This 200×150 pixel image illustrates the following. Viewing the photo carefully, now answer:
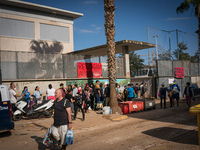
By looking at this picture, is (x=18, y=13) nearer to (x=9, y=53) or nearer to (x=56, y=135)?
(x=9, y=53)

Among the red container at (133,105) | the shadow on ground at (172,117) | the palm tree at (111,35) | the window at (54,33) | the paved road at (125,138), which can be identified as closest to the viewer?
the paved road at (125,138)

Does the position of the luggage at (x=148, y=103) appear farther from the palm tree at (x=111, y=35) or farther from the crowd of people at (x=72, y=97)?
the palm tree at (x=111, y=35)

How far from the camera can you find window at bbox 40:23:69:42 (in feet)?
83.8

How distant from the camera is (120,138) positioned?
6.94 m

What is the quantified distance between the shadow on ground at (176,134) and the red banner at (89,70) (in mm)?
10088

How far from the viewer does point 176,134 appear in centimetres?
713

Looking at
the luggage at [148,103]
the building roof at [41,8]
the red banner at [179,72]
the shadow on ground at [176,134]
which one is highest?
the building roof at [41,8]

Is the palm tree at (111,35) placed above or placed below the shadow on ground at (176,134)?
above

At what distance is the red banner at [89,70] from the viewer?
1683 cm

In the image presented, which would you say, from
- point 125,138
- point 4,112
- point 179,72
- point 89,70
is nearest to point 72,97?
point 4,112

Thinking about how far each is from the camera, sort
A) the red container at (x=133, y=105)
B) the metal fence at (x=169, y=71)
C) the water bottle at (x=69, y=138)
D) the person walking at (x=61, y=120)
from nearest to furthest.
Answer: the water bottle at (x=69, y=138), the person walking at (x=61, y=120), the red container at (x=133, y=105), the metal fence at (x=169, y=71)

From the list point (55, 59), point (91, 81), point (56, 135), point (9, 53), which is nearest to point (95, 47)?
point (91, 81)

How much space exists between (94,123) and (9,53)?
8226mm

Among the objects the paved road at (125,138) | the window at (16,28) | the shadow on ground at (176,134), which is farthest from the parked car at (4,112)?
the window at (16,28)
